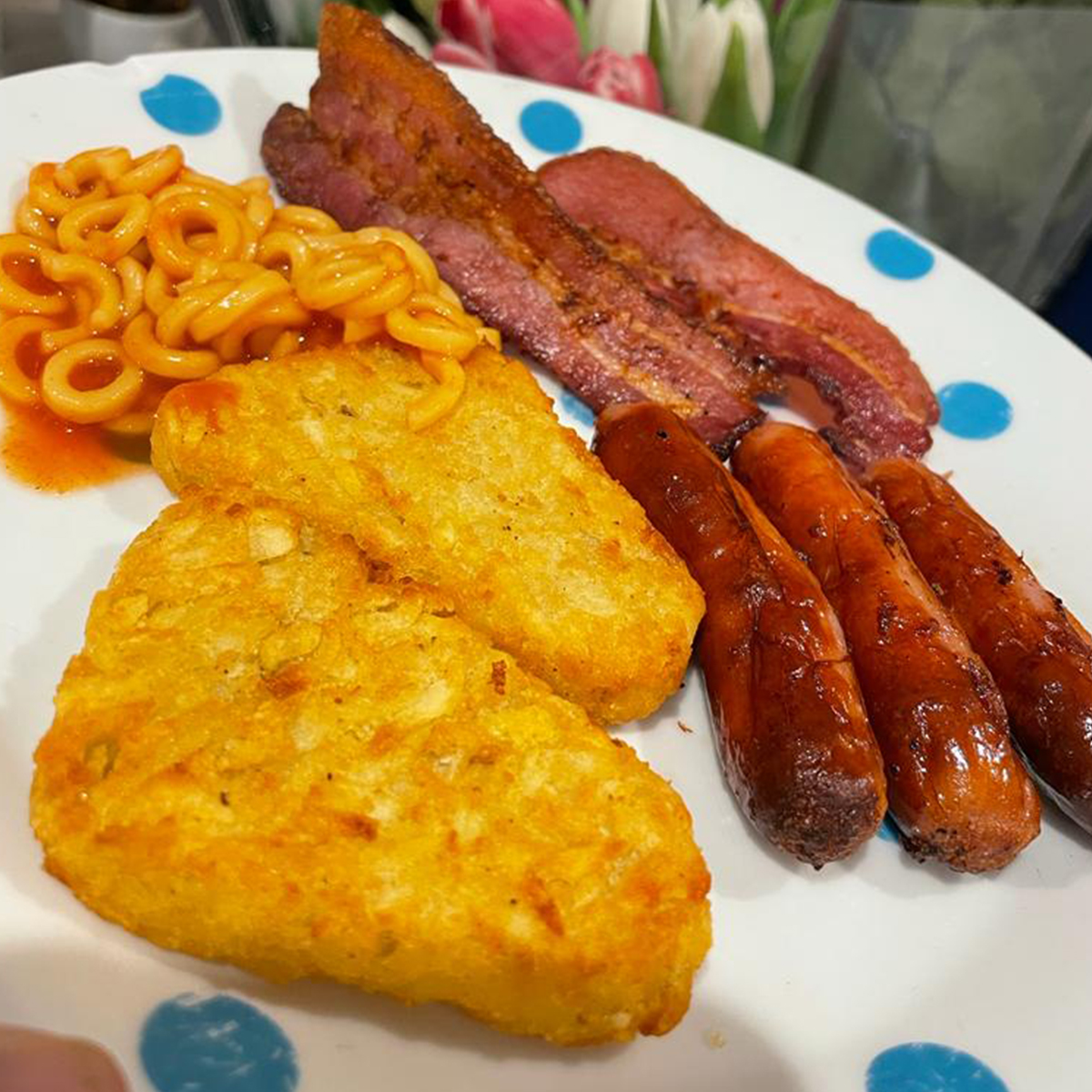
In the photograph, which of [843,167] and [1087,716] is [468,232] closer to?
[1087,716]

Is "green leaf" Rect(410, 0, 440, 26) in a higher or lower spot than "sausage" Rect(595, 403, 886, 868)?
higher

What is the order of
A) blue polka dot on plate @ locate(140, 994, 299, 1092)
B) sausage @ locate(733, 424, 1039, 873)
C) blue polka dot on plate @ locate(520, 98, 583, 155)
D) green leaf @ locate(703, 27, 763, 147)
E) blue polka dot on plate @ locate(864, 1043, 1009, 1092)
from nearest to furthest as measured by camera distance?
blue polka dot on plate @ locate(140, 994, 299, 1092), blue polka dot on plate @ locate(864, 1043, 1009, 1092), sausage @ locate(733, 424, 1039, 873), blue polka dot on plate @ locate(520, 98, 583, 155), green leaf @ locate(703, 27, 763, 147)

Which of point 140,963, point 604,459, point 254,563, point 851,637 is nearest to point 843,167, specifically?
point 604,459

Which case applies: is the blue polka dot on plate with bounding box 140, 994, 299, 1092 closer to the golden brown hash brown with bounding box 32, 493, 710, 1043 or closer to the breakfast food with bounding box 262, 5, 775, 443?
the golden brown hash brown with bounding box 32, 493, 710, 1043

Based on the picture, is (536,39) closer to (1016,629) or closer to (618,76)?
(618,76)

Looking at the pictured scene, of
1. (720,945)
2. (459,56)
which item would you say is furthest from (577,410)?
(459,56)

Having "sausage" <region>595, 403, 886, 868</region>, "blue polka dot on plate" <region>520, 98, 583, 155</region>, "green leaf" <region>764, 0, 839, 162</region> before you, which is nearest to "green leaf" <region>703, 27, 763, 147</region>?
"green leaf" <region>764, 0, 839, 162</region>

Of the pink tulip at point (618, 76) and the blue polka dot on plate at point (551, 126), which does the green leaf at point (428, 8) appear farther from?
the blue polka dot on plate at point (551, 126)
